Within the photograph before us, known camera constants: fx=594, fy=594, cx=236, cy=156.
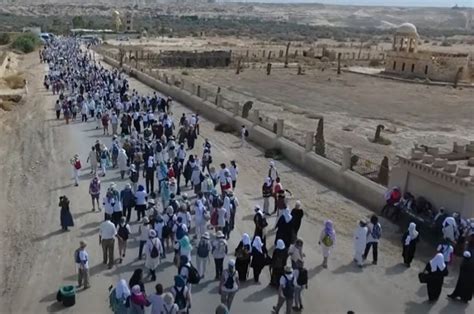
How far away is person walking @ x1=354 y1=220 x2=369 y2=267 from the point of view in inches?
495

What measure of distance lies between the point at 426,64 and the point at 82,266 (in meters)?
53.1

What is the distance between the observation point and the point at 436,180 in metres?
14.8

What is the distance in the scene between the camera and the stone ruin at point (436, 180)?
1411 centimetres

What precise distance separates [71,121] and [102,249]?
15814 mm

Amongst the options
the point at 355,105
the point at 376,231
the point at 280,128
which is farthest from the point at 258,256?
the point at 355,105

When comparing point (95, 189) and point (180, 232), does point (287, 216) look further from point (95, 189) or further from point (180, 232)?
point (95, 189)

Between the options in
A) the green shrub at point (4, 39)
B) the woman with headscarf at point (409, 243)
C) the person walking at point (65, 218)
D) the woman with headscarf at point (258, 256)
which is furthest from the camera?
the green shrub at point (4, 39)

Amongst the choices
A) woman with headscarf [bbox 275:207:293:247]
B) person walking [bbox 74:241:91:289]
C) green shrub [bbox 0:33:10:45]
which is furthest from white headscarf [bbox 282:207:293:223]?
green shrub [bbox 0:33:10:45]

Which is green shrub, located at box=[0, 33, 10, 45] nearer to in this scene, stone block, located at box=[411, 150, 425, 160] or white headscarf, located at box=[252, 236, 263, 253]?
stone block, located at box=[411, 150, 425, 160]

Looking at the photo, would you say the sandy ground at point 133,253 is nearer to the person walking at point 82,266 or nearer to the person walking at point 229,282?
the person walking at point 82,266

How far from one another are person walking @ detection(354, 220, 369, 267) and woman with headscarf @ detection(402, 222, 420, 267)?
3.05ft

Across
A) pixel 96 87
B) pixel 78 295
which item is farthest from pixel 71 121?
pixel 78 295

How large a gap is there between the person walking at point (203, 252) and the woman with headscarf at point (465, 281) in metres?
4.88

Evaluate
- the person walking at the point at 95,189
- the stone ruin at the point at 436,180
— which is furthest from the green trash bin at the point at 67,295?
the stone ruin at the point at 436,180
